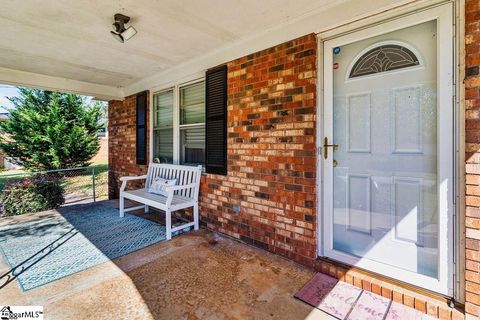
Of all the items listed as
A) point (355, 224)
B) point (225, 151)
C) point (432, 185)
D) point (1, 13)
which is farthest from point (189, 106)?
point (432, 185)

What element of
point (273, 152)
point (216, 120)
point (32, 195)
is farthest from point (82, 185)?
point (273, 152)

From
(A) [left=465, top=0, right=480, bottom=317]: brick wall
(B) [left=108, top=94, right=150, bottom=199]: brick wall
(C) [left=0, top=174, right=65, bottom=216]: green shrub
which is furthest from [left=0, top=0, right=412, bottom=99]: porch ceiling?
(C) [left=0, top=174, right=65, bottom=216]: green shrub

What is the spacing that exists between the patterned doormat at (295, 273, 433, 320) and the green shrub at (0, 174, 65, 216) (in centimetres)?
537

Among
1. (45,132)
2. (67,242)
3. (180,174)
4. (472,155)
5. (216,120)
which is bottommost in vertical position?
(67,242)

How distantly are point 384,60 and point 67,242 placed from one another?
3.96m

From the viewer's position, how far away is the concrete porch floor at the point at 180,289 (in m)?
1.85

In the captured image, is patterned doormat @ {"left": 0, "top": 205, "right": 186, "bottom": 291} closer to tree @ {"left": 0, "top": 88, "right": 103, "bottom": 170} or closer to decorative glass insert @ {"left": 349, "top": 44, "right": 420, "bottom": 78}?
decorative glass insert @ {"left": 349, "top": 44, "right": 420, "bottom": 78}

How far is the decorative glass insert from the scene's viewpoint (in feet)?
6.66

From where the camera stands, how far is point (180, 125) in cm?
421

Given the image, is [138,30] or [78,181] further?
[78,181]

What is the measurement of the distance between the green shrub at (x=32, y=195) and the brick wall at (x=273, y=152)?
404 cm

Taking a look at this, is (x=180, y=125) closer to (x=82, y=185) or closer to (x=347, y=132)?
(x=347, y=132)

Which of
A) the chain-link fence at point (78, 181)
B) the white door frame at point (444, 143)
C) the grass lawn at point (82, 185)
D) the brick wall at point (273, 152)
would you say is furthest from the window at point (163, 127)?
the white door frame at point (444, 143)

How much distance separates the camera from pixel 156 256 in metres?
2.74
